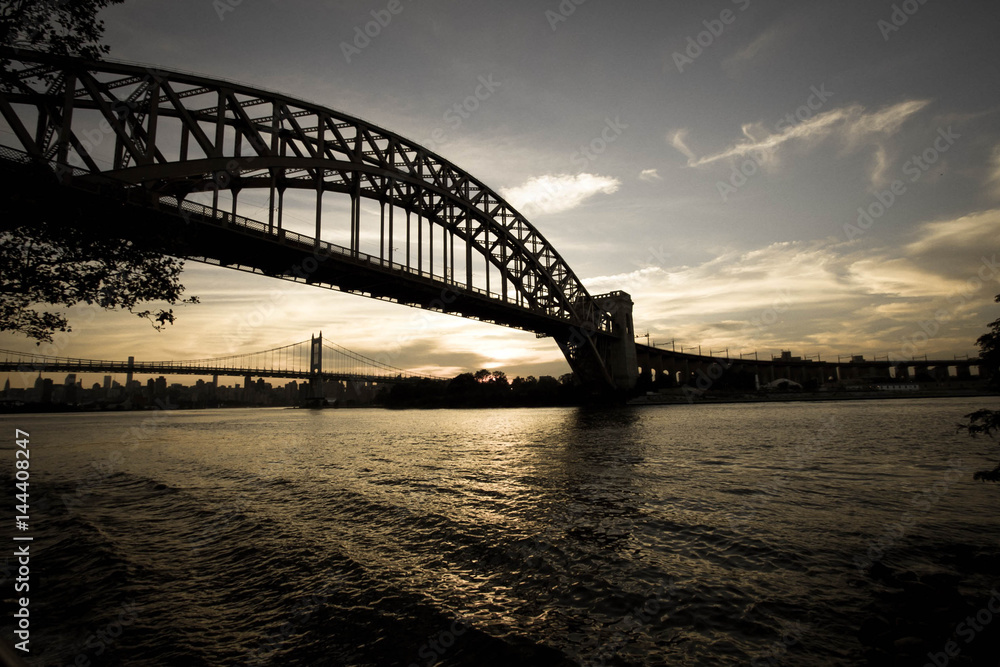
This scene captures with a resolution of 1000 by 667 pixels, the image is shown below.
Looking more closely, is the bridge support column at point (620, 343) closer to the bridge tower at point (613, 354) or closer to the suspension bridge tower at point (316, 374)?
the bridge tower at point (613, 354)

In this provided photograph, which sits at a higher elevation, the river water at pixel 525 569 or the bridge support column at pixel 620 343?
the bridge support column at pixel 620 343

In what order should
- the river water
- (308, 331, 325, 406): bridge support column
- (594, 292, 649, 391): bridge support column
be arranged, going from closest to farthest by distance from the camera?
the river water < (594, 292, 649, 391): bridge support column < (308, 331, 325, 406): bridge support column

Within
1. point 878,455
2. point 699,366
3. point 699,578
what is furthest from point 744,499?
point 699,366

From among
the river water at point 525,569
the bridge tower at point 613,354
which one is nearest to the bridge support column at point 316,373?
the bridge tower at point 613,354

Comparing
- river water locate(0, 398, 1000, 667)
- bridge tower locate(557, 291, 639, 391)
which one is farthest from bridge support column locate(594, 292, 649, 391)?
river water locate(0, 398, 1000, 667)

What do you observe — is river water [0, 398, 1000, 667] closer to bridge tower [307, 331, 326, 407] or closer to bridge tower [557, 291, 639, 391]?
bridge tower [557, 291, 639, 391]

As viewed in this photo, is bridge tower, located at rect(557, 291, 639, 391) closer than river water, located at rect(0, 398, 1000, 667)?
No

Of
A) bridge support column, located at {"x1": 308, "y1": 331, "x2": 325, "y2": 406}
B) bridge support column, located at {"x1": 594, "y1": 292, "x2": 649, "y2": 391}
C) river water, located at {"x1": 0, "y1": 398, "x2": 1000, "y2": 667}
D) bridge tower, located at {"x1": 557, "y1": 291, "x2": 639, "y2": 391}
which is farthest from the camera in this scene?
bridge support column, located at {"x1": 308, "y1": 331, "x2": 325, "y2": 406}

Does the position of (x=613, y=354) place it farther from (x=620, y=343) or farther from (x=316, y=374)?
(x=316, y=374)

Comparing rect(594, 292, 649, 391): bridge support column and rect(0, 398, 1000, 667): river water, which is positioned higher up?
rect(594, 292, 649, 391): bridge support column
